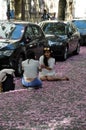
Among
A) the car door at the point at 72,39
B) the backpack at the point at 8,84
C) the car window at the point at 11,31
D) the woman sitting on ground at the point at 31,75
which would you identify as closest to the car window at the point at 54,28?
the car door at the point at 72,39

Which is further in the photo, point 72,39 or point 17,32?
point 72,39

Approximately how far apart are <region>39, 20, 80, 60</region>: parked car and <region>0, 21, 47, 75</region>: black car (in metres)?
2.25

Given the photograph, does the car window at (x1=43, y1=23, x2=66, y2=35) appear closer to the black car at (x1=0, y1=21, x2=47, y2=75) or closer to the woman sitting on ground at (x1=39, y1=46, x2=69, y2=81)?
the black car at (x1=0, y1=21, x2=47, y2=75)

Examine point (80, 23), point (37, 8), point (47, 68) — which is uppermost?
point (47, 68)

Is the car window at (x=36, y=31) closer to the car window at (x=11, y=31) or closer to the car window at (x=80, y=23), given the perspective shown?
the car window at (x=11, y=31)

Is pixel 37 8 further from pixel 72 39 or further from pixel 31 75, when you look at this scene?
pixel 31 75

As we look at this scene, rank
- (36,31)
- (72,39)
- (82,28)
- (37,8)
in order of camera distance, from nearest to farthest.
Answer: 1. (36,31)
2. (72,39)
3. (82,28)
4. (37,8)

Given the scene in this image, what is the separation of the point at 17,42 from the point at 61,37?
5.60 meters

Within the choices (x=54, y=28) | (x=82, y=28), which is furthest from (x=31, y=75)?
(x=82, y=28)

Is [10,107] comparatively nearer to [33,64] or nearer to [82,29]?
[33,64]

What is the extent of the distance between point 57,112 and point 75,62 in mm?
9650

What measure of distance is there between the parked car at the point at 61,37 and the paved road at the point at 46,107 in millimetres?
5701

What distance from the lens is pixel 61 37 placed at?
19.3 metres

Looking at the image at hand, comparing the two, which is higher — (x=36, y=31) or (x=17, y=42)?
(x=17, y=42)
